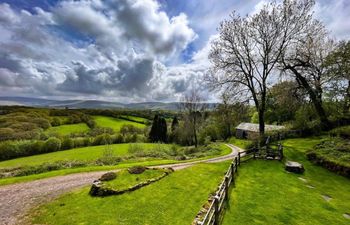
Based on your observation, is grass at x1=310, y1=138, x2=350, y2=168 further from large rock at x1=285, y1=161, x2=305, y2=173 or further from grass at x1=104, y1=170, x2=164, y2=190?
grass at x1=104, y1=170, x2=164, y2=190

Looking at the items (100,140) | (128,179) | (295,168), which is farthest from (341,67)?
(100,140)

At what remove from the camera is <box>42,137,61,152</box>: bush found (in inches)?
1973

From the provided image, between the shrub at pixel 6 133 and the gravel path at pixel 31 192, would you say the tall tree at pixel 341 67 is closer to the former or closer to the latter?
the gravel path at pixel 31 192

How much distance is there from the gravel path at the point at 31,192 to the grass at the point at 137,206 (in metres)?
0.94

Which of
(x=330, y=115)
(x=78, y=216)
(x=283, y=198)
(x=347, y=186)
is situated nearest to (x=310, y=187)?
(x=347, y=186)

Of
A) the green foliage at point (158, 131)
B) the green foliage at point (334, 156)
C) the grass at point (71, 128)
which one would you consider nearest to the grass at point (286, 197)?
the green foliage at point (334, 156)

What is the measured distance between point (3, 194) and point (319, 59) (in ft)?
128

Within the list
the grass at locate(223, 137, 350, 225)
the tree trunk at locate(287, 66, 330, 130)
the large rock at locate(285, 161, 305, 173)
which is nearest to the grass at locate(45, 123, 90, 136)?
the grass at locate(223, 137, 350, 225)

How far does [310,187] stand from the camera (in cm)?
1234

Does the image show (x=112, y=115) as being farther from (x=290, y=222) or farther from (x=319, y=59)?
(x=290, y=222)

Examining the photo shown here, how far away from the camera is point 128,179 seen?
13258 millimetres

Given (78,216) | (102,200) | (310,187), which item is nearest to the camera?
(78,216)

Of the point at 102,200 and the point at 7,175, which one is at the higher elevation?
the point at 102,200

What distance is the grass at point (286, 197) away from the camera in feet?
27.3
